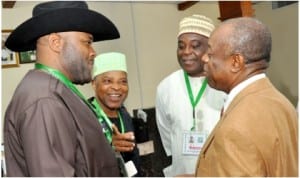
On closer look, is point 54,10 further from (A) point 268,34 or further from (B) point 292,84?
(B) point 292,84

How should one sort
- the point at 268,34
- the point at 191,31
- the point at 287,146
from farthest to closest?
the point at 191,31, the point at 268,34, the point at 287,146

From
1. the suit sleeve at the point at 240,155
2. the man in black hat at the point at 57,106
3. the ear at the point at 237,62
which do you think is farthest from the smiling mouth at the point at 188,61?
the suit sleeve at the point at 240,155

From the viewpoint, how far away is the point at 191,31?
2.23 m

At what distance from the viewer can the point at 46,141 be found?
1140 mm

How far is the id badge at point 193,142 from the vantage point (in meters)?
2.21

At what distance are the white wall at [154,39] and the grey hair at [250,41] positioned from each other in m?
3.42

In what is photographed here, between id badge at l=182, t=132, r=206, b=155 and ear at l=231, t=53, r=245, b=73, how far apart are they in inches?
39.4

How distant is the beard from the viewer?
4.37ft

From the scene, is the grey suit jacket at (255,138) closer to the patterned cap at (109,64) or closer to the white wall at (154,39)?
the patterned cap at (109,64)

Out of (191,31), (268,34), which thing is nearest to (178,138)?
(191,31)

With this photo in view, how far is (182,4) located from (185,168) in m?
3.48

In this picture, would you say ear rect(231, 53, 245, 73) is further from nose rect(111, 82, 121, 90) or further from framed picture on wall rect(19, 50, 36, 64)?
framed picture on wall rect(19, 50, 36, 64)

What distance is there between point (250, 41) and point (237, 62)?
0.26 feet

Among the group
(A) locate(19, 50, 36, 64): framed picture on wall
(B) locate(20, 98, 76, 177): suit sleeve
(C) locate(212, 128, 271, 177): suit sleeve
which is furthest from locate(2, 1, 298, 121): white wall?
(C) locate(212, 128, 271, 177): suit sleeve
